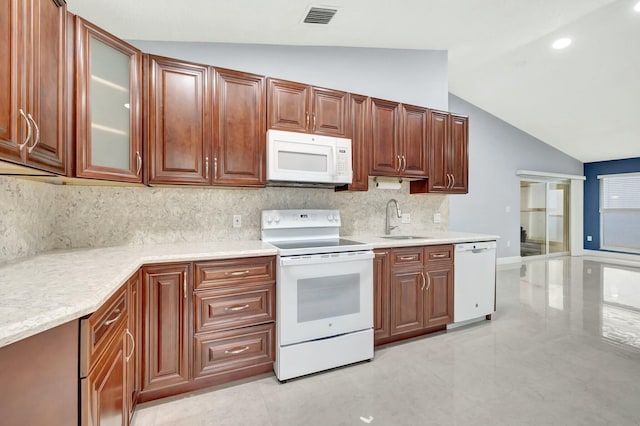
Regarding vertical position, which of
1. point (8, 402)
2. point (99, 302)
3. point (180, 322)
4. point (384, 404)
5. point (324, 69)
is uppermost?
point (324, 69)

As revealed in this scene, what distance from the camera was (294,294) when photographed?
7.23ft

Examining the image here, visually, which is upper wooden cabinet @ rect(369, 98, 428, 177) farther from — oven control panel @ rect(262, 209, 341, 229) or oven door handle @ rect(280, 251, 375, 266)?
oven door handle @ rect(280, 251, 375, 266)

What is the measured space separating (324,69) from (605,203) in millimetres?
8549

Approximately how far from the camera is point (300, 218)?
2.81 meters

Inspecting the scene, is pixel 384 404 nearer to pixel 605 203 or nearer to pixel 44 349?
pixel 44 349

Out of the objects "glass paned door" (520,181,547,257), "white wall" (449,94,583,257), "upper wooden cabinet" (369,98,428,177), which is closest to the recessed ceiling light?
"white wall" (449,94,583,257)

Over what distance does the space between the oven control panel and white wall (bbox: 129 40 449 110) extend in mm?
1375

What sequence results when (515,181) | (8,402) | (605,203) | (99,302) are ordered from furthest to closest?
1. (605,203)
2. (515,181)
3. (99,302)
4. (8,402)

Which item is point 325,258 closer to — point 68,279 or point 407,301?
point 407,301

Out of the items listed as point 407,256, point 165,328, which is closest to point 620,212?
point 407,256

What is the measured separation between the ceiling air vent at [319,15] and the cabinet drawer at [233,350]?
2624 mm

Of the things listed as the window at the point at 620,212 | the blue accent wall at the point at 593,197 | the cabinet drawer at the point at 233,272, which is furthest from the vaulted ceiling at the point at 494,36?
the cabinet drawer at the point at 233,272

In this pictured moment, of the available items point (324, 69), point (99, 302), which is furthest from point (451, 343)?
point (324, 69)

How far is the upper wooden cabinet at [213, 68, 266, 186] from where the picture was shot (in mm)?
2346
